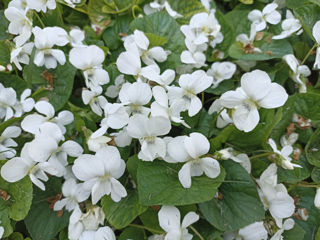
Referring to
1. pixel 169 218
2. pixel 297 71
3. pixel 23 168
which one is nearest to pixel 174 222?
pixel 169 218

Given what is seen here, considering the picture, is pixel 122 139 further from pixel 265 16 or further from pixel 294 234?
pixel 265 16

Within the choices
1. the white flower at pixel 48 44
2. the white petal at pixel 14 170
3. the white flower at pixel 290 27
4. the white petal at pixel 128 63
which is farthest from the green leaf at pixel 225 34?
the white petal at pixel 14 170

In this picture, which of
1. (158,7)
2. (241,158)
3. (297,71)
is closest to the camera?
(241,158)

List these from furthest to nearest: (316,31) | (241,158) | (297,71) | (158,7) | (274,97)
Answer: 1. (158,7)
2. (297,71)
3. (316,31)
4. (241,158)
5. (274,97)

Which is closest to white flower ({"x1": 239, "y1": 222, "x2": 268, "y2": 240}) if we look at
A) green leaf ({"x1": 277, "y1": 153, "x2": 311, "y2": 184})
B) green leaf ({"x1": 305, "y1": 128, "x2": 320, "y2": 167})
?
green leaf ({"x1": 277, "y1": 153, "x2": 311, "y2": 184})

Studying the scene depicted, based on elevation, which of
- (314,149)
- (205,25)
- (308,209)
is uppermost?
(205,25)

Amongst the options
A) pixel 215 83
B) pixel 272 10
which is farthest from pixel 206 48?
pixel 272 10

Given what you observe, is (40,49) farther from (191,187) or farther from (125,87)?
(191,187)

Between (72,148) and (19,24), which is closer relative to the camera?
(72,148)
